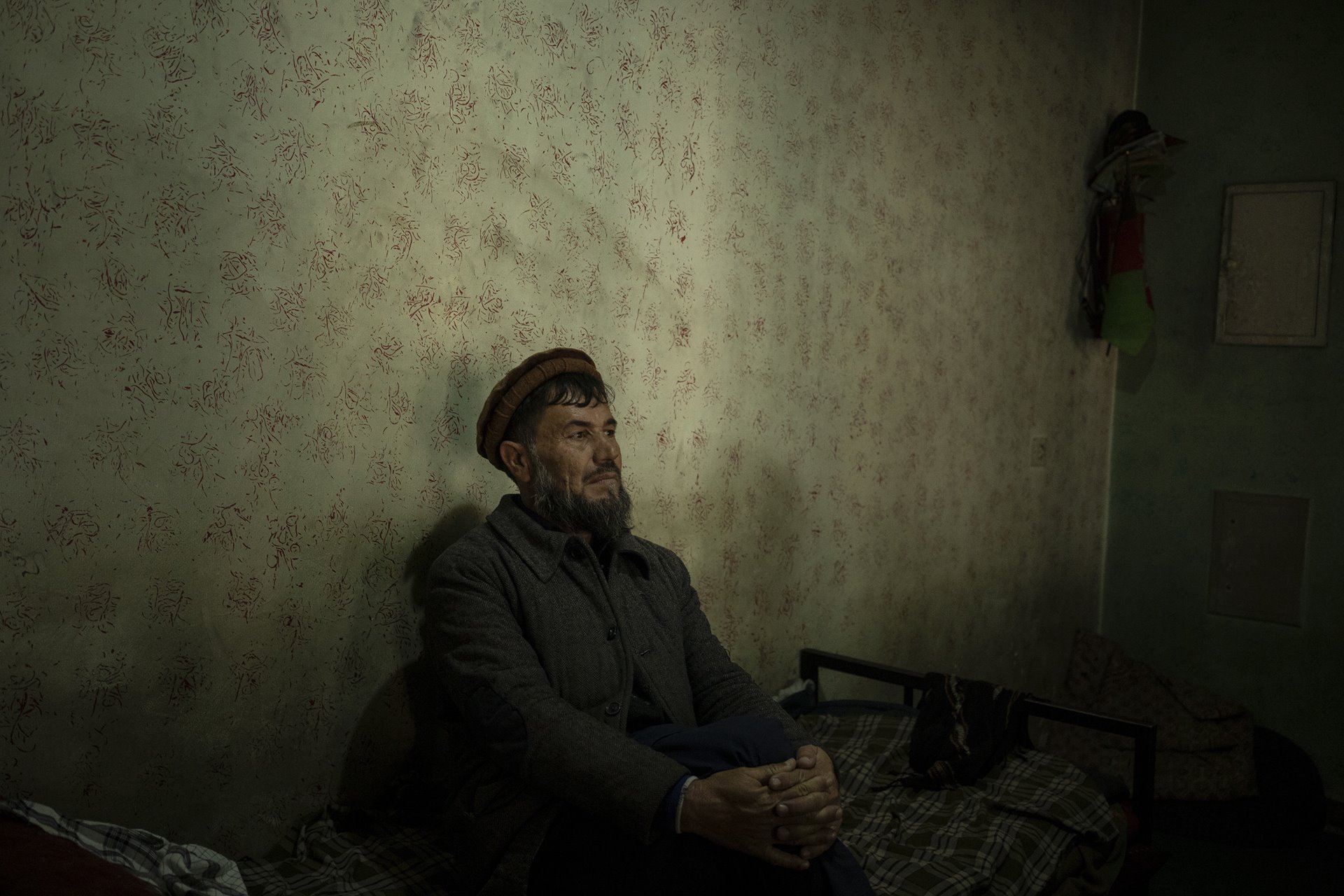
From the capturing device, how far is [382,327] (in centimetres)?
181

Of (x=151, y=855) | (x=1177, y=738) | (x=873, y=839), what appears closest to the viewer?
(x=151, y=855)

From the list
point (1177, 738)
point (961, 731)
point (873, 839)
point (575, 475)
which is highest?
point (575, 475)

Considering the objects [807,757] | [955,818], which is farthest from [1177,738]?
[807,757]

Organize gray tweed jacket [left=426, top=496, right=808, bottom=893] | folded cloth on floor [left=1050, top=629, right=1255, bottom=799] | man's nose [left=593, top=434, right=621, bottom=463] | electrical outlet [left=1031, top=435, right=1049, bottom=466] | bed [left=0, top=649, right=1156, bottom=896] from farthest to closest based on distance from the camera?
1. electrical outlet [left=1031, top=435, right=1049, bottom=466]
2. folded cloth on floor [left=1050, top=629, right=1255, bottom=799]
3. man's nose [left=593, top=434, right=621, bottom=463]
4. bed [left=0, top=649, right=1156, bottom=896]
5. gray tweed jacket [left=426, top=496, right=808, bottom=893]

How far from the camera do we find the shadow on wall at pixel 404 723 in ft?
6.07

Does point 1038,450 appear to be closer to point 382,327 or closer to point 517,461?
point 517,461

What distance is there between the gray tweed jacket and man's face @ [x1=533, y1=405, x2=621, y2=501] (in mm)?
98

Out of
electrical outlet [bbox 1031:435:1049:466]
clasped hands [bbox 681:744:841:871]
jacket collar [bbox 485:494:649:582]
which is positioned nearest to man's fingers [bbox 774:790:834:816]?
clasped hands [bbox 681:744:841:871]

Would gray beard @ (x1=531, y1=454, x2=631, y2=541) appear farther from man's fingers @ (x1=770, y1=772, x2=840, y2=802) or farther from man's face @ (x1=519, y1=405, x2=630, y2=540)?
man's fingers @ (x1=770, y1=772, x2=840, y2=802)

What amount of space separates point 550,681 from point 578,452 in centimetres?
42

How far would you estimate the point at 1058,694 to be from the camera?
4148mm

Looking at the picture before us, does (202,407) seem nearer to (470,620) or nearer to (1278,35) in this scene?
(470,620)

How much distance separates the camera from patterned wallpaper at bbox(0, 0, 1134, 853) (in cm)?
146

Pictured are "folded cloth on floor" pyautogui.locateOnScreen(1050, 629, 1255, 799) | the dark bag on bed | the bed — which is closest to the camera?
the bed
